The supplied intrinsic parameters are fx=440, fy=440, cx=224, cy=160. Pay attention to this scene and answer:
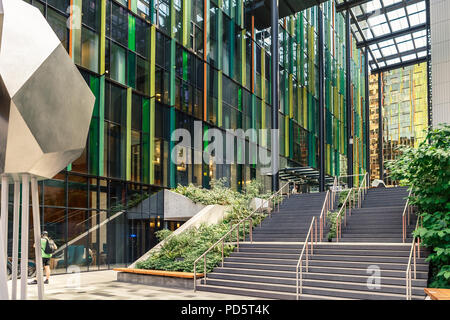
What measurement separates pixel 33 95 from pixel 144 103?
693 inches

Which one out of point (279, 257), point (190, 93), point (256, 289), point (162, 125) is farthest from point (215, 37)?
point (256, 289)

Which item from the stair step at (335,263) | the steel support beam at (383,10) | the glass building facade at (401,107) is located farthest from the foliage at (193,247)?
the glass building facade at (401,107)

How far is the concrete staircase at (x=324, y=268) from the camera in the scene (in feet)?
34.1

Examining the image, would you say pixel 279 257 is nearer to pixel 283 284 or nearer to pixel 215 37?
pixel 283 284

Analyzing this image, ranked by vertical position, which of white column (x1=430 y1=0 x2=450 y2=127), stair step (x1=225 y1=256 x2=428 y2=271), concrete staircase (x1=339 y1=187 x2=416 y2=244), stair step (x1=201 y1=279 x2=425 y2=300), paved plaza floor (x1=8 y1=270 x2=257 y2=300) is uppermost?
white column (x1=430 y1=0 x2=450 y2=127)

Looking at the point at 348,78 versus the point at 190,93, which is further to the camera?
the point at 348,78

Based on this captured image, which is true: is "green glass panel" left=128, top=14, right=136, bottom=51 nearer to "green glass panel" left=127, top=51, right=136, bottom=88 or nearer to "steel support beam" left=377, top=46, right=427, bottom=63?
"green glass panel" left=127, top=51, right=136, bottom=88

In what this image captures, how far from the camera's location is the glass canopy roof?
36969 mm

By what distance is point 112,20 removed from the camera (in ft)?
64.1

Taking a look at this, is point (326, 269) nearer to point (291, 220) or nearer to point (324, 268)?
point (324, 268)

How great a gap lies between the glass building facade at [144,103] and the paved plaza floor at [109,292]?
3.30 metres

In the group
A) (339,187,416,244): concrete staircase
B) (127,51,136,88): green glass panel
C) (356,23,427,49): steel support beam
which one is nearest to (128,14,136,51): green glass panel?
(127,51,136,88): green glass panel

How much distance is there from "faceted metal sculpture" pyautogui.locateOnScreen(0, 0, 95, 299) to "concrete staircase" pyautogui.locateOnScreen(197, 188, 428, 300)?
7.72 meters

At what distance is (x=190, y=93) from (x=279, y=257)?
13.2 meters
